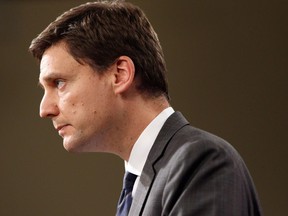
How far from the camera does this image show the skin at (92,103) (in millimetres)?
1055

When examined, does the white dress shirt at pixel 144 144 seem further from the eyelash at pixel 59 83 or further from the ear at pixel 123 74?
the eyelash at pixel 59 83

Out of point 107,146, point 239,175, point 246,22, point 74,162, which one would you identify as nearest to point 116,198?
point 74,162

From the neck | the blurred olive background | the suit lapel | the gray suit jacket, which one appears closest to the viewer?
the gray suit jacket

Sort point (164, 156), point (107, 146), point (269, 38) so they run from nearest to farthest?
point (164, 156)
point (107, 146)
point (269, 38)

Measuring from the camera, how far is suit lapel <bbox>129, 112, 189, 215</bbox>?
3.20 ft

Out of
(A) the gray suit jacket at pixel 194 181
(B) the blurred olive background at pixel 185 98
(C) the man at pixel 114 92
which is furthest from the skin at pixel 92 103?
(B) the blurred olive background at pixel 185 98

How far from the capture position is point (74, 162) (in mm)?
2303

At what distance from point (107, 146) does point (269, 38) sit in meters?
1.24

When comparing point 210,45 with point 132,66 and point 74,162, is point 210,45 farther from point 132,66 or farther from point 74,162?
point 132,66

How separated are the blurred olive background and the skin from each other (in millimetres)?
1112

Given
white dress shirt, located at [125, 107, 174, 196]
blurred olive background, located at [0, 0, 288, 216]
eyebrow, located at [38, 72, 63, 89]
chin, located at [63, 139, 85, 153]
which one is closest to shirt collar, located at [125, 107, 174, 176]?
white dress shirt, located at [125, 107, 174, 196]

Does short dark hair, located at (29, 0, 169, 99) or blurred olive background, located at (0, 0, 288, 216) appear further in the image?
blurred olive background, located at (0, 0, 288, 216)

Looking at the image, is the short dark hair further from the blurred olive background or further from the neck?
the blurred olive background

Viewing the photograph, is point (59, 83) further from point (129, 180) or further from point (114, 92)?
point (129, 180)
